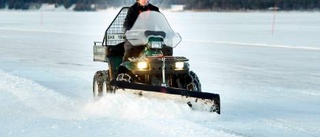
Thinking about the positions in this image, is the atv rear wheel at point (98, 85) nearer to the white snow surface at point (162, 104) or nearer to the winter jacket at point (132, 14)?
the white snow surface at point (162, 104)

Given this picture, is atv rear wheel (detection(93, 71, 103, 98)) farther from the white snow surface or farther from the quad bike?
the white snow surface

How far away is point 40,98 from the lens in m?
8.41

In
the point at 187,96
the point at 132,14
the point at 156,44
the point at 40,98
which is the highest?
the point at 132,14

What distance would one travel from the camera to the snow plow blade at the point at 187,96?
21.4 feet

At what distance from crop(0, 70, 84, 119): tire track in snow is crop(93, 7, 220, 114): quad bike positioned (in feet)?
1.72

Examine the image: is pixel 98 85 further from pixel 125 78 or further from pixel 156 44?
pixel 156 44

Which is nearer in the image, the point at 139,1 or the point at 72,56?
the point at 139,1

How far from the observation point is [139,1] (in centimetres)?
759

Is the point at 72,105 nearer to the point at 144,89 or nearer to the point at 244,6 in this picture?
the point at 144,89

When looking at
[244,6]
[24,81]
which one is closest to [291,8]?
[244,6]

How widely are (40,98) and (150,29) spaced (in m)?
1.95

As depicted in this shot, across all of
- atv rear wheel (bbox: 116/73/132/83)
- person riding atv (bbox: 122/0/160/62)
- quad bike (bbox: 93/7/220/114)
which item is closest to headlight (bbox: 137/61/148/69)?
quad bike (bbox: 93/7/220/114)

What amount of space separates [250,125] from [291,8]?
89402mm

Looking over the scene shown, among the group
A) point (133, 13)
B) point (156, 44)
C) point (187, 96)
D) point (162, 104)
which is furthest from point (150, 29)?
point (187, 96)
